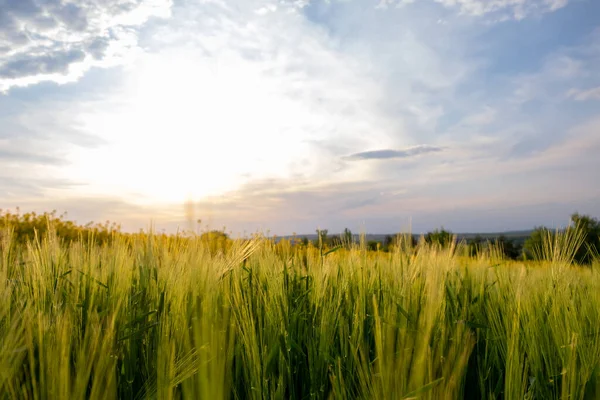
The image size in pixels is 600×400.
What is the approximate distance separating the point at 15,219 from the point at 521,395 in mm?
9825

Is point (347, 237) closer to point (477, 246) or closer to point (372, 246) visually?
point (477, 246)

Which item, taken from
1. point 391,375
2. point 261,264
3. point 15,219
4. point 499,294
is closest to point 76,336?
point 261,264

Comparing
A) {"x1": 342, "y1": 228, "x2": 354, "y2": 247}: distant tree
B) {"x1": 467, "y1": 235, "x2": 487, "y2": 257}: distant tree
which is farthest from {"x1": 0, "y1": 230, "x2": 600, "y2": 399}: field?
{"x1": 467, "y1": 235, "x2": 487, "y2": 257}: distant tree

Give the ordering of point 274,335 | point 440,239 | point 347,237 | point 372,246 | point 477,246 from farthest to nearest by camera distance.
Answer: point 372,246, point 440,239, point 477,246, point 347,237, point 274,335

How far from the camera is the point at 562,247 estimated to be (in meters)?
2.14

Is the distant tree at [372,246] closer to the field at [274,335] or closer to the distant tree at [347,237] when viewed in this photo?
the distant tree at [347,237]

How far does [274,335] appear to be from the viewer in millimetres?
1488

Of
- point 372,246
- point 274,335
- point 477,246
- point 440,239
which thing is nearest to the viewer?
point 274,335

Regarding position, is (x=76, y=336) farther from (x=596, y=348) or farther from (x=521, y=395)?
(x=596, y=348)

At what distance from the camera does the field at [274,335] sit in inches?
45.4

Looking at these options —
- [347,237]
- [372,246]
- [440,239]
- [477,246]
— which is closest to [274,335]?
[347,237]

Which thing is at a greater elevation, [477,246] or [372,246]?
[477,246]

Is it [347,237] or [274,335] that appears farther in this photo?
[347,237]

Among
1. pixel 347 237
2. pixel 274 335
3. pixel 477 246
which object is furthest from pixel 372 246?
pixel 274 335
